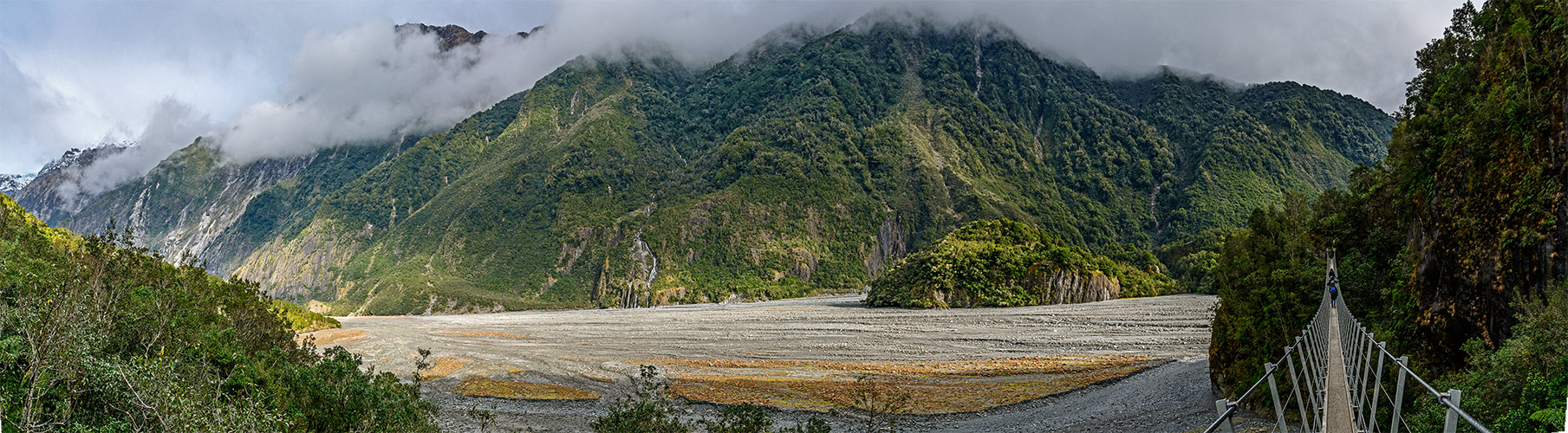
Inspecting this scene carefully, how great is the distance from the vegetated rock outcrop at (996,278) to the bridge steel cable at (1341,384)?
61.5m

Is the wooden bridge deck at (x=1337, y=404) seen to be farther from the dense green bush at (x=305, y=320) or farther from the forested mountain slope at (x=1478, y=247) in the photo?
the dense green bush at (x=305, y=320)

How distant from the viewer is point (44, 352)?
306 inches

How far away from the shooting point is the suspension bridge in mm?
5699

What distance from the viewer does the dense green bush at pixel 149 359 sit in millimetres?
7691

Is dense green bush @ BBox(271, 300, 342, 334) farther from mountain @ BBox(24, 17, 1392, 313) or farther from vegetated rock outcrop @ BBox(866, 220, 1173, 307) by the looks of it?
mountain @ BBox(24, 17, 1392, 313)

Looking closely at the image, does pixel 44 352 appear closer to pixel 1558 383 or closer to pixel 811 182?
pixel 1558 383

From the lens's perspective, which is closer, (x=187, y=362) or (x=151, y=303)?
(x=187, y=362)

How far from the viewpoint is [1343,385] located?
9.05m

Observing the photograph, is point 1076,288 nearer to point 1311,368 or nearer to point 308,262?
point 1311,368

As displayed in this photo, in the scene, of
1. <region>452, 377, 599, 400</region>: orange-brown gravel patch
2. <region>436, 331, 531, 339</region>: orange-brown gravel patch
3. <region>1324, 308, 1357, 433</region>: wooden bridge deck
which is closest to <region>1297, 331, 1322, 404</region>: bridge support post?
<region>1324, 308, 1357, 433</region>: wooden bridge deck

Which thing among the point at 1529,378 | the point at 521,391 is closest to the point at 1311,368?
the point at 1529,378

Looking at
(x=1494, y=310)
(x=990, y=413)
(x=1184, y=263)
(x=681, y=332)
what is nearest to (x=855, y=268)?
(x=1184, y=263)

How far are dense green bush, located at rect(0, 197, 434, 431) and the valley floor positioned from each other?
28.6ft

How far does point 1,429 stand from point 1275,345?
22.9m
